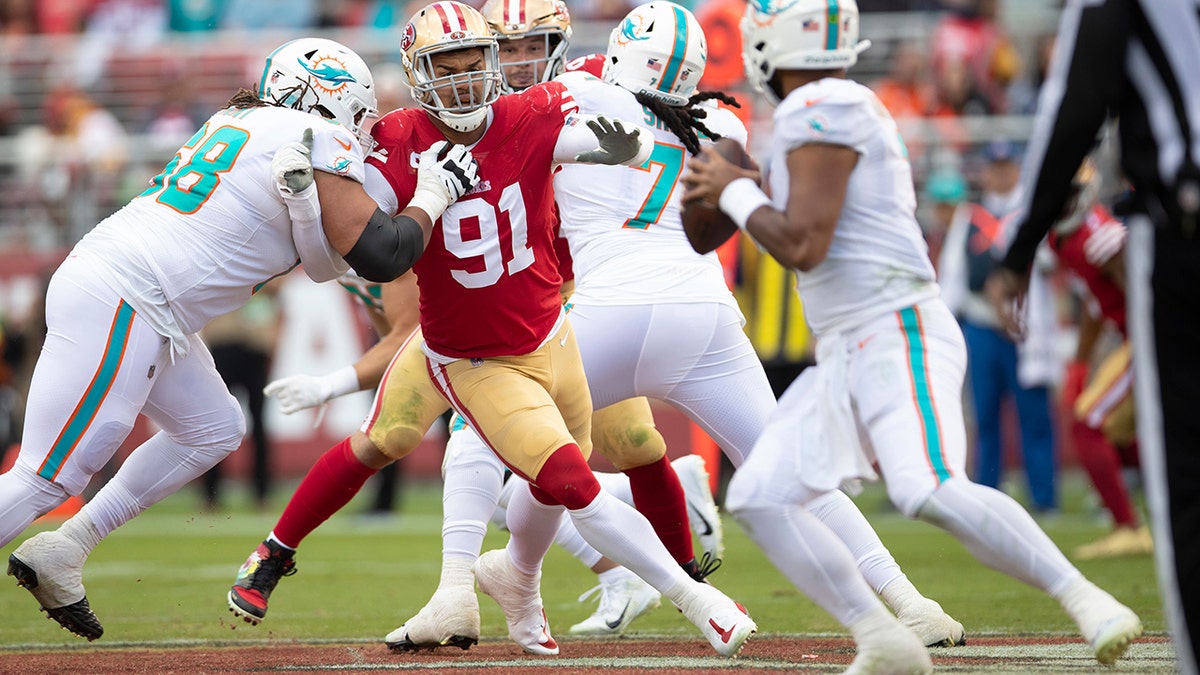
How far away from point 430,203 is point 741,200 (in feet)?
3.46

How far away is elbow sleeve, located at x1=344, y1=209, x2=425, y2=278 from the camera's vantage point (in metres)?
4.42

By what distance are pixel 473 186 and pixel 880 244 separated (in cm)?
134

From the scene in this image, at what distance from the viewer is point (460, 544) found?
5277 millimetres

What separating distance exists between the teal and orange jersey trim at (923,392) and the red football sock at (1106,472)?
16.9 feet

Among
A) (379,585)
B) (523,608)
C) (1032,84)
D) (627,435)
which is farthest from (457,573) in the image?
(1032,84)

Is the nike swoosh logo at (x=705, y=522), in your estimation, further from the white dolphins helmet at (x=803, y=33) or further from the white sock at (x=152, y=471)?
the white dolphins helmet at (x=803, y=33)

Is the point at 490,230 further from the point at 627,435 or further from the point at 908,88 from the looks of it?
the point at 908,88

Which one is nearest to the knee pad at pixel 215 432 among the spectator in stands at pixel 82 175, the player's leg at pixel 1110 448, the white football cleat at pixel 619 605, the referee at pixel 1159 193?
the white football cleat at pixel 619 605

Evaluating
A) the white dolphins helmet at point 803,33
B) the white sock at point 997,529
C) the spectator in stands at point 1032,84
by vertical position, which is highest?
the white dolphins helmet at point 803,33

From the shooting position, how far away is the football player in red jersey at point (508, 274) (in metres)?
4.59

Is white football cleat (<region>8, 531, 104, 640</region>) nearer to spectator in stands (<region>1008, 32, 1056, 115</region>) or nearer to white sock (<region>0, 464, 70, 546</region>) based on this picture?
white sock (<region>0, 464, 70, 546</region>)

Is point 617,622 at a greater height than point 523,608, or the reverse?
point 523,608

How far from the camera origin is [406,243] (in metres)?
4.43

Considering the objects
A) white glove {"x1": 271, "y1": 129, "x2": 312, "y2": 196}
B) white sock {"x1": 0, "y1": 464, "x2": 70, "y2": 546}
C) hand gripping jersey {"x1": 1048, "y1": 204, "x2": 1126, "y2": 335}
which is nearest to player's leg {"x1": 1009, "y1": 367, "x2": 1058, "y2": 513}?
hand gripping jersey {"x1": 1048, "y1": 204, "x2": 1126, "y2": 335}
